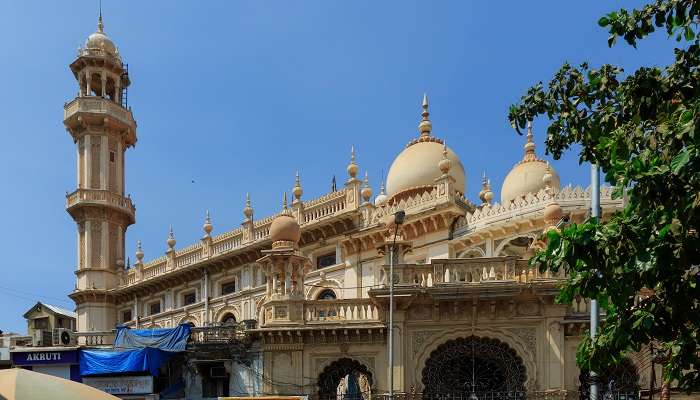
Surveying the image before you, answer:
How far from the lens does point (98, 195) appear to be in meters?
44.2

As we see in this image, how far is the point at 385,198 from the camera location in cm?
3425

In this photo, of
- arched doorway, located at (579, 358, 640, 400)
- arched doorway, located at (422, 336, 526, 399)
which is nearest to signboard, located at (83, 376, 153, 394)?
arched doorway, located at (422, 336, 526, 399)

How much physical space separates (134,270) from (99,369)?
65.7 feet

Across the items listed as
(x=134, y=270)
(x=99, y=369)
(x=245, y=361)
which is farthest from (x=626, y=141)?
(x=134, y=270)

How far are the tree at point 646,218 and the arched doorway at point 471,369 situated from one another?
7.42 meters

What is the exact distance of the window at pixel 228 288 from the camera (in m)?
38.6

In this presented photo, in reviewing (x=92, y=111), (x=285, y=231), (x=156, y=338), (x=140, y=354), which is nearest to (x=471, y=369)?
(x=285, y=231)

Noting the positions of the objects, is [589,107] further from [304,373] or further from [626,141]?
[304,373]

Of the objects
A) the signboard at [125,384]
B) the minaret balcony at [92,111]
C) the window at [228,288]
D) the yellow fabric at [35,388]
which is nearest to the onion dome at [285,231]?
the signboard at [125,384]

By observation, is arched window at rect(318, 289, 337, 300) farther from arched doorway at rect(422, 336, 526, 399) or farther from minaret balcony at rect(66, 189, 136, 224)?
minaret balcony at rect(66, 189, 136, 224)

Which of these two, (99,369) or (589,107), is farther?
(99,369)

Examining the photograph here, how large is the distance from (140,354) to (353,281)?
32.5 ft

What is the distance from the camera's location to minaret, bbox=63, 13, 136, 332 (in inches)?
1734

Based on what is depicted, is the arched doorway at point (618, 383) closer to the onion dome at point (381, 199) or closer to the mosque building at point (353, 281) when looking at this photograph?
the mosque building at point (353, 281)
